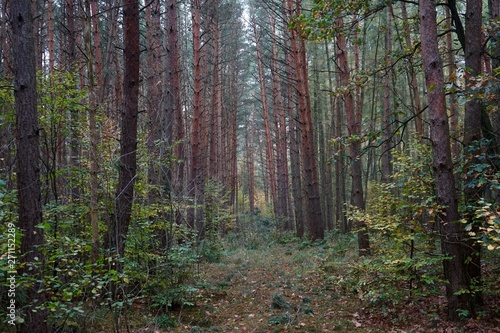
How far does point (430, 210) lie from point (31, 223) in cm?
492

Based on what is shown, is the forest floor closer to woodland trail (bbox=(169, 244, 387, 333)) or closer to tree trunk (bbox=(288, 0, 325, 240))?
woodland trail (bbox=(169, 244, 387, 333))

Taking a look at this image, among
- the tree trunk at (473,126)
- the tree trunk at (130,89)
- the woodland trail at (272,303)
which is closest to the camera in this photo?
the tree trunk at (473,126)

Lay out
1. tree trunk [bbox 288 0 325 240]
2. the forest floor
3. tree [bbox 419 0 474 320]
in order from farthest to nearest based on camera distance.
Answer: tree trunk [bbox 288 0 325 240] < the forest floor < tree [bbox 419 0 474 320]

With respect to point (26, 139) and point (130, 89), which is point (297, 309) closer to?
point (130, 89)

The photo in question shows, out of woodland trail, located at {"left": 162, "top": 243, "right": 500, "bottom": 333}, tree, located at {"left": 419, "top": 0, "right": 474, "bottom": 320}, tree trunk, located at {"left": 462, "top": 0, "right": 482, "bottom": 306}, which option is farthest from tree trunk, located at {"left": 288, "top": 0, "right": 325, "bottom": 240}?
tree, located at {"left": 419, "top": 0, "right": 474, "bottom": 320}

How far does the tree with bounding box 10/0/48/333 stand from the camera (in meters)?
4.10

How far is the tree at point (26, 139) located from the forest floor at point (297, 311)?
2.14m

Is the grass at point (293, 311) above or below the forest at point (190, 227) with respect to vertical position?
below

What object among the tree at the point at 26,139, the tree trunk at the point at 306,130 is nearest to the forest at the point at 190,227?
the tree at the point at 26,139

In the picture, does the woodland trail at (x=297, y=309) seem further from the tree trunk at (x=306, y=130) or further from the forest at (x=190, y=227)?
the tree trunk at (x=306, y=130)

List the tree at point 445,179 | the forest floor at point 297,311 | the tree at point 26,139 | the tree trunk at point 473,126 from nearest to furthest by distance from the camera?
1. the tree at point 26,139
2. the tree at point 445,179
3. the tree trunk at point 473,126
4. the forest floor at point 297,311

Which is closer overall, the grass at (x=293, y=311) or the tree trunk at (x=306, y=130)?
the grass at (x=293, y=311)

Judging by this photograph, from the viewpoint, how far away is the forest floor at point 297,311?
197 inches

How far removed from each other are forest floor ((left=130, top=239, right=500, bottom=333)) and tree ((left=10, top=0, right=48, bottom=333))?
2144 mm
